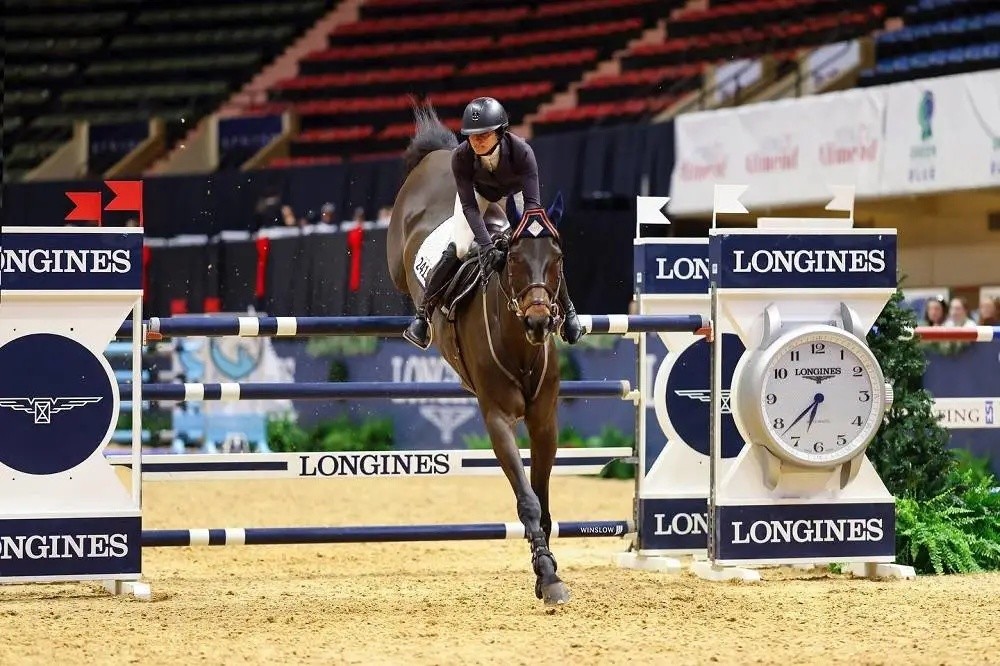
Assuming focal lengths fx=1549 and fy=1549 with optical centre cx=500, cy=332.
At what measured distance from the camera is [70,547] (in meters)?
6.78

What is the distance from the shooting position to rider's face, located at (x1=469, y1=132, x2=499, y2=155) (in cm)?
679

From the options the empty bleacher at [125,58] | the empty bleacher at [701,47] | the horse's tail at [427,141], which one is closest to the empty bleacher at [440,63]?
the empty bleacher at [701,47]

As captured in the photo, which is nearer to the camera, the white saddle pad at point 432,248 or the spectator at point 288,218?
the white saddle pad at point 432,248

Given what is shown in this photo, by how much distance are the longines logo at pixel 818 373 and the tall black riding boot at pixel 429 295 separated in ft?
5.67

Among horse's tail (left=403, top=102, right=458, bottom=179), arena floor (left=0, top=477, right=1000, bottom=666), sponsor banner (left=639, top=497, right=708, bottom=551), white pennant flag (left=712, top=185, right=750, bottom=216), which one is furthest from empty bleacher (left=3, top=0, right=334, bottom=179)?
white pennant flag (left=712, top=185, right=750, bottom=216)

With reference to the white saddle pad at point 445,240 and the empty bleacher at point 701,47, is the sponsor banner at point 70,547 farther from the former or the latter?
the empty bleacher at point 701,47

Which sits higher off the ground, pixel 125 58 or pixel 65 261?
pixel 125 58

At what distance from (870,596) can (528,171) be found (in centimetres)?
242

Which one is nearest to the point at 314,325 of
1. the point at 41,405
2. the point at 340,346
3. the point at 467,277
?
the point at 467,277

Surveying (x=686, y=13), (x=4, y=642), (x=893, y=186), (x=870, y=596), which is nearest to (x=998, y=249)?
(x=893, y=186)

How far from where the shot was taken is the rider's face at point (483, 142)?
679 centimetres

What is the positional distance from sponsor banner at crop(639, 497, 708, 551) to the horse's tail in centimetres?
229

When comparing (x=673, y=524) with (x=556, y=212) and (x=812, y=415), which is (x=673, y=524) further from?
(x=556, y=212)

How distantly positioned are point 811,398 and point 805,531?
64cm
